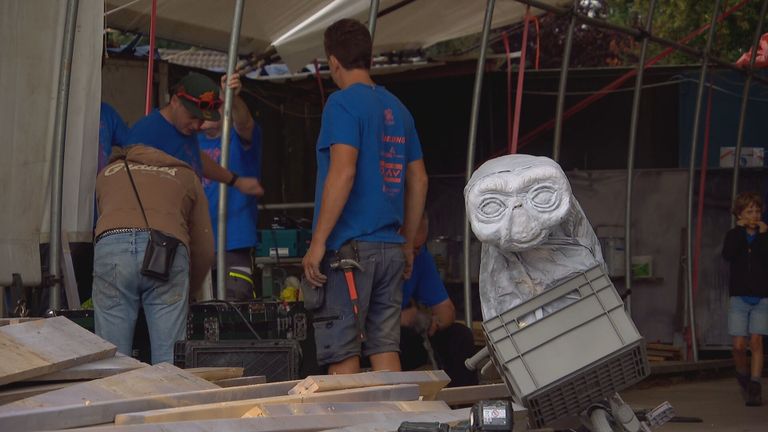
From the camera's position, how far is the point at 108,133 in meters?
6.96

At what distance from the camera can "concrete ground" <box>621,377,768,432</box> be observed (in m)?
8.79

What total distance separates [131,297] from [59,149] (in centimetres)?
80

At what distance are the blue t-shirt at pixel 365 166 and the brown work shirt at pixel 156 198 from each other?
666mm

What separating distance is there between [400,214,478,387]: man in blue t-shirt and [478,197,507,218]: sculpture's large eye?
3046mm

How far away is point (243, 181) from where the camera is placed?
7.07 meters

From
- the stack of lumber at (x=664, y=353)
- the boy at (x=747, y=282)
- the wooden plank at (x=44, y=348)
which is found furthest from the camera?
the stack of lumber at (x=664, y=353)

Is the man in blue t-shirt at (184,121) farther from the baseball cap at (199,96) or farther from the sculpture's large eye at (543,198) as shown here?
the sculpture's large eye at (543,198)

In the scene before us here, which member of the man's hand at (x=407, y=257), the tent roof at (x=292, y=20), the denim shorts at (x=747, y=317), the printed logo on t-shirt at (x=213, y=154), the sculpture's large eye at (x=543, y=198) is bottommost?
the denim shorts at (x=747, y=317)

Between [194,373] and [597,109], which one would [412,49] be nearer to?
[597,109]

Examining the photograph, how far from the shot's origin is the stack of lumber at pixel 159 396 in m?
3.66

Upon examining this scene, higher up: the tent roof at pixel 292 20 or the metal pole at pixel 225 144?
the tent roof at pixel 292 20

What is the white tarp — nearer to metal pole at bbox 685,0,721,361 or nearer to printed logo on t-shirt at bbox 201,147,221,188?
printed logo on t-shirt at bbox 201,147,221,188

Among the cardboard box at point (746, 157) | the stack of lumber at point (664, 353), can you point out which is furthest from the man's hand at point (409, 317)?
the cardboard box at point (746, 157)

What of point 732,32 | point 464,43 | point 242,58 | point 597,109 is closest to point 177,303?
point 242,58
